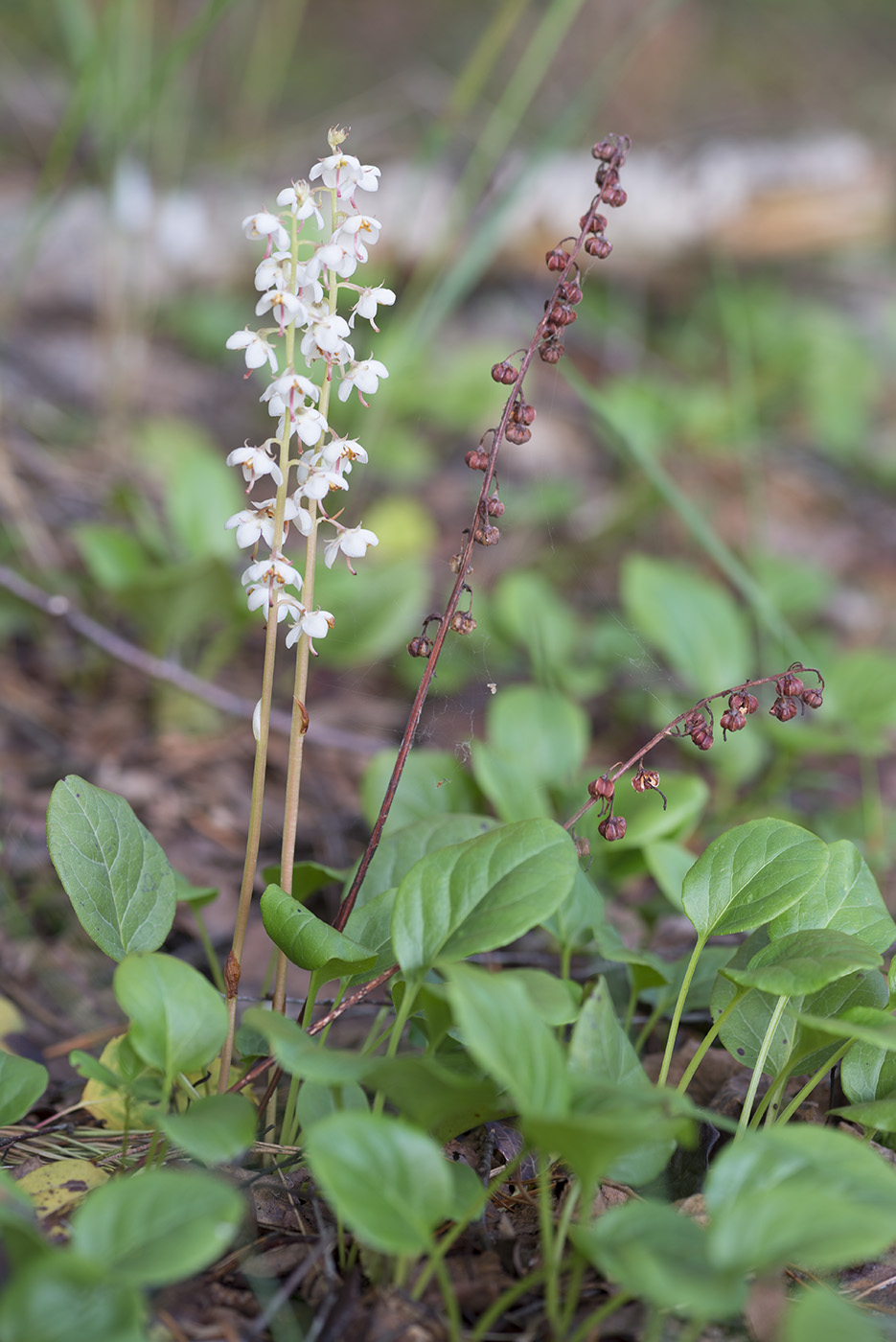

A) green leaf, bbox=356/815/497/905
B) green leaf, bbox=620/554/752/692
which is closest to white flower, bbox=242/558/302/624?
green leaf, bbox=356/815/497/905

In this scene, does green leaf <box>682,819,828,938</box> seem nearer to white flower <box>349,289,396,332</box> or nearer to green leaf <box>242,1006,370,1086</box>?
green leaf <box>242,1006,370,1086</box>

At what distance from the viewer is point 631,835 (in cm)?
165

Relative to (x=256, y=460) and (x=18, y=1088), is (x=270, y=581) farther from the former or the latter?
(x=18, y=1088)

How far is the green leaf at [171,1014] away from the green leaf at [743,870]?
1.92ft

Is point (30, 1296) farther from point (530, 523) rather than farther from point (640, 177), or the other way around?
point (640, 177)

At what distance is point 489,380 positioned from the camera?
3.94 metres

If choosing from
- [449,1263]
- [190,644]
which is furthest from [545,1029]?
[190,644]

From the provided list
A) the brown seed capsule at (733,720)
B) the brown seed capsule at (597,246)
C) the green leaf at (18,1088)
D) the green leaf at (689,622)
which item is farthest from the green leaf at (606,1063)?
the green leaf at (689,622)

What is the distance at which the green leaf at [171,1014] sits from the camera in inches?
41.8

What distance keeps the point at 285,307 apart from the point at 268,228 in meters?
0.08

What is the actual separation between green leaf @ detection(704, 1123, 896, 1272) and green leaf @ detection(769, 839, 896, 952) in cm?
37

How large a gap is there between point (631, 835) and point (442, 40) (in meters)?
6.80

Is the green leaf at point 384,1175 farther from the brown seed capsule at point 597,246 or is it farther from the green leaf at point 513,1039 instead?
the brown seed capsule at point 597,246

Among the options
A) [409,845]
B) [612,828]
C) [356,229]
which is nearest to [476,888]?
[612,828]
